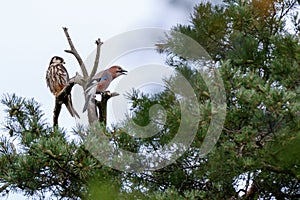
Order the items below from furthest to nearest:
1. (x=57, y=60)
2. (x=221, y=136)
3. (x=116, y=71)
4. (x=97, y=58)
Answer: (x=57, y=60), (x=116, y=71), (x=97, y=58), (x=221, y=136)

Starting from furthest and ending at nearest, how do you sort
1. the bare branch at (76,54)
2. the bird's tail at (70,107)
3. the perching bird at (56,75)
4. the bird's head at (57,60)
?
the bird's head at (57,60)
the perching bird at (56,75)
the bird's tail at (70,107)
the bare branch at (76,54)

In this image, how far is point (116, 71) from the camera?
3748 mm

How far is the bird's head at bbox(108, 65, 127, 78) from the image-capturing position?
12.3 ft

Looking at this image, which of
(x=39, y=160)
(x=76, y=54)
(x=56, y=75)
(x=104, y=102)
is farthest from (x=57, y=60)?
(x=39, y=160)

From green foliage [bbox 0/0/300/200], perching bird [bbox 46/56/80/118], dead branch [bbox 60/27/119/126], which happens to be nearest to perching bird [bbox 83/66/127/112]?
dead branch [bbox 60/27/119/126]

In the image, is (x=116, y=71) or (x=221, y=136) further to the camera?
(x=116, y=71)

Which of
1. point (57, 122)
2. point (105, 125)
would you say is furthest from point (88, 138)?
point (57, 122)

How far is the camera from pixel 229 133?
9.20 ft

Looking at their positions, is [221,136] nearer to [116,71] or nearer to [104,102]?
[104,102]

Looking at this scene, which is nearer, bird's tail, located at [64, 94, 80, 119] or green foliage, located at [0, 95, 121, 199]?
green foliage, located at [0, 95, 121, 199]

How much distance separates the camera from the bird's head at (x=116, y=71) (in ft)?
12.3

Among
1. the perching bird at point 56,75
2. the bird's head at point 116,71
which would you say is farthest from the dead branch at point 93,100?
the perching bird at point 56,75

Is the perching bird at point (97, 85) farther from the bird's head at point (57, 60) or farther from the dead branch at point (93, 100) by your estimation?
the bird's head at point (57, 60)

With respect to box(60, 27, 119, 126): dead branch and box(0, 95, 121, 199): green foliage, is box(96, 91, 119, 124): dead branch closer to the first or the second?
box(60, 27, 119, 126): dead branch
